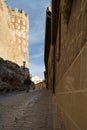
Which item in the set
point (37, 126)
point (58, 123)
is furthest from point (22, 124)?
point (58, 123)

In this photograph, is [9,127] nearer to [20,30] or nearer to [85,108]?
[85,108]

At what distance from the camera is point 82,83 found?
218cm

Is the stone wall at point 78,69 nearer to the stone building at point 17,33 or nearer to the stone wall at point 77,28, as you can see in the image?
the stone wall at point 77,28

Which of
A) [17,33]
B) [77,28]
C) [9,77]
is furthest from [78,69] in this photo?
[17,33]

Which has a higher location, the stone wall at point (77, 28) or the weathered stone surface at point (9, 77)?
the weathered stone surface at point (9, 77)

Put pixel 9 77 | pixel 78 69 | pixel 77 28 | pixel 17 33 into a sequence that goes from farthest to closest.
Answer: pixel 17 33 → pixel 9 77 → pixel 77 28 → pixel 78 69

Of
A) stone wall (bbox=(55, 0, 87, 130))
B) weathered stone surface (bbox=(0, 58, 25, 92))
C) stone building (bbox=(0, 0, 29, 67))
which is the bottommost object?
stone wall (bbox=(55, 0, 87, 130))

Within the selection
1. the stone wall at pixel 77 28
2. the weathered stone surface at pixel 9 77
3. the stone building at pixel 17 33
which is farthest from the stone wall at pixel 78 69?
the stone building at pixel 17 33

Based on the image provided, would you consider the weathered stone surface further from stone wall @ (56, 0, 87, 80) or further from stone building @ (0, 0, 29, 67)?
stone wall @ (56, 0, 87, 80)

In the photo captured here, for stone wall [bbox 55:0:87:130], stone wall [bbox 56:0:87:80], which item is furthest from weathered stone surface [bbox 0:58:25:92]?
stone wall [bbox 55:0:87:130]

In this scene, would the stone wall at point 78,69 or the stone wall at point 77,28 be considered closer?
the stone wall at point 78,69

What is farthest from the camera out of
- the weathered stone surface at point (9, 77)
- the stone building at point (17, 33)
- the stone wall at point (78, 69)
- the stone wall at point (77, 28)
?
the stone building at point (17, 33)

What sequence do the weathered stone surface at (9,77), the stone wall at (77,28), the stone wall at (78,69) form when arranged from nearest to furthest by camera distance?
the stone wall at (78,69)
the stone wall at (77,28)
the weathered stone surface at (9,77)

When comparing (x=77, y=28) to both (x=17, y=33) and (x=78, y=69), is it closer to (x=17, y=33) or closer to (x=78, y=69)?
(x=78, y=69)
